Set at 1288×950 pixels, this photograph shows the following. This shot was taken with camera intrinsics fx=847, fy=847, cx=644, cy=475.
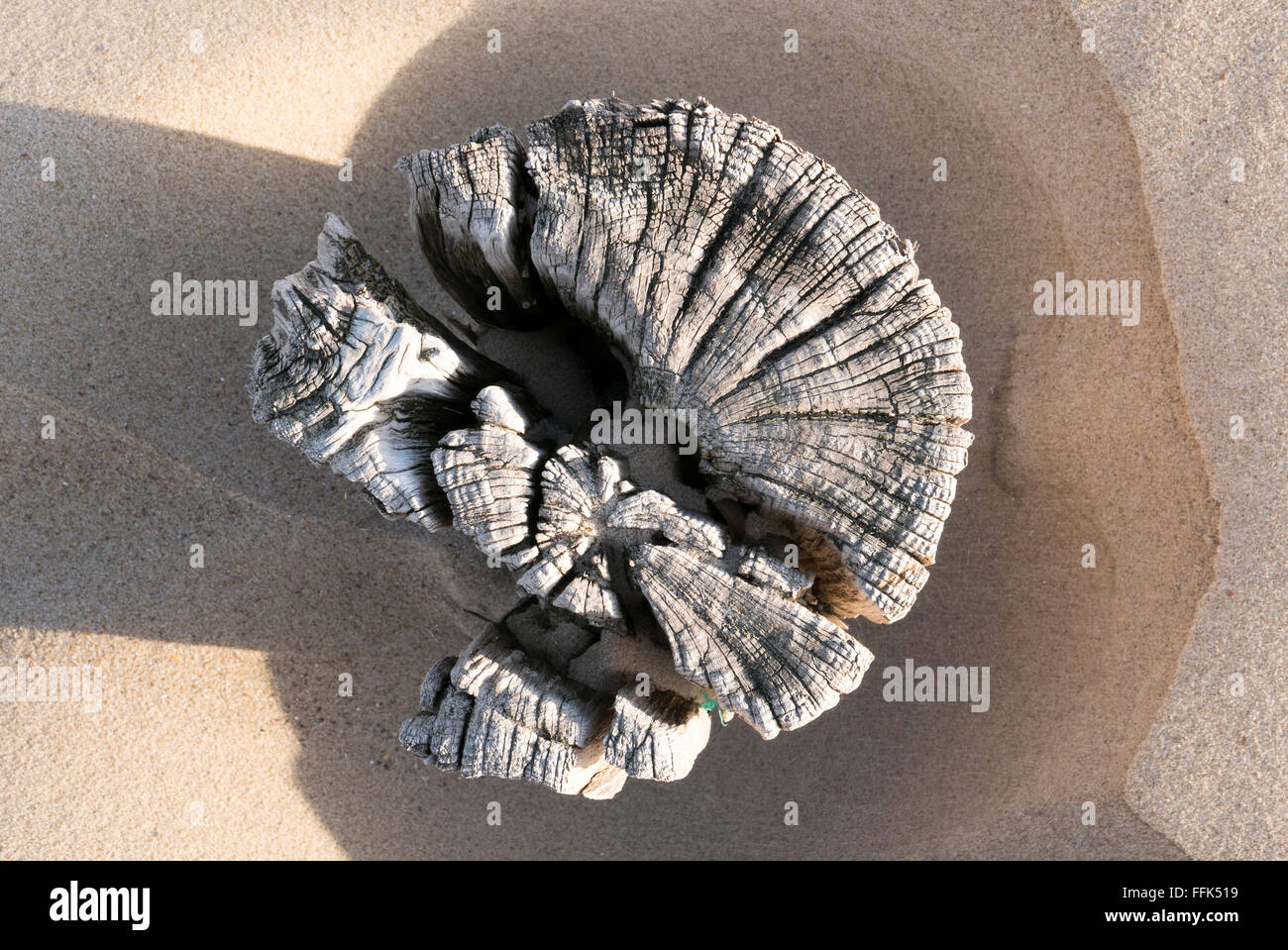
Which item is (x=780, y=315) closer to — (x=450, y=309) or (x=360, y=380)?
(x=360, y=380)

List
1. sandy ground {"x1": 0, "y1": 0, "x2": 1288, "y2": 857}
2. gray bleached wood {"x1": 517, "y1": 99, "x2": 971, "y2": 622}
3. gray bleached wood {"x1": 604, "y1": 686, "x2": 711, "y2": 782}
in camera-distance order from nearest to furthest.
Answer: gray bleached wood {"x1": 517, "y1": 99, "x2": 971, "y2": 622}
gray bleached wood {"x1": 604, "y1": 686, "x2": 711, "y2": 782}
sandy ground {"x1": 0, "y1": 0, "x2": 1288, "y2": 857}

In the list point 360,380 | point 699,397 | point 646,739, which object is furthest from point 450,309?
point 646,739

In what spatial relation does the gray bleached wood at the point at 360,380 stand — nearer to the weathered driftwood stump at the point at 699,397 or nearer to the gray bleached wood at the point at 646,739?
the weathered driftwood stump at the point at 699,397

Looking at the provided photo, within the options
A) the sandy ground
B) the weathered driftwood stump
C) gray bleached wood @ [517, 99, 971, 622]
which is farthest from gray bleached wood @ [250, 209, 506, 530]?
the sandy ground

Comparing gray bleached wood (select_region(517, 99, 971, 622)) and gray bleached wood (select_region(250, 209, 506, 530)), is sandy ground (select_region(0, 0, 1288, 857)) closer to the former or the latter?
gray bleached wood (select_region(250, 209, 506, 530))

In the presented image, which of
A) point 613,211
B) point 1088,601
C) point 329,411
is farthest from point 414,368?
point 1088,601

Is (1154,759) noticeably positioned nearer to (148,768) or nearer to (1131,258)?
(1131,258)
